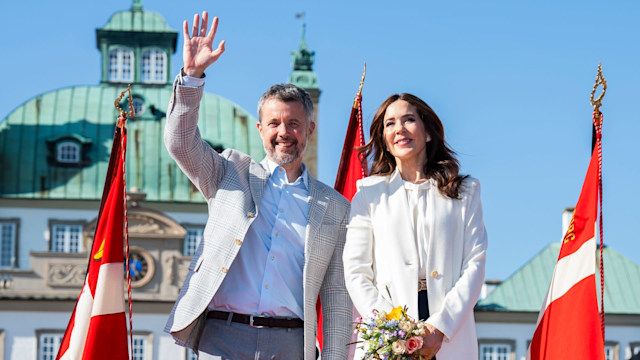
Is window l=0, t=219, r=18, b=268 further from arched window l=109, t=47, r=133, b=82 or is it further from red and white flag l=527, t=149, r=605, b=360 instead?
red and white flag l=527, t=149, r=605, b=360

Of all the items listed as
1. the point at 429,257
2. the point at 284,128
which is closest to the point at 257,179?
the point at 284,128

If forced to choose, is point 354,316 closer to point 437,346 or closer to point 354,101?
point 437,346

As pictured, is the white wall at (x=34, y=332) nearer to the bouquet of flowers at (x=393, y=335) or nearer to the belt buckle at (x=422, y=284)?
the belt buckle at (x=422, y=284)

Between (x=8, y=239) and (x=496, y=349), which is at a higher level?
(x=8, y=239)

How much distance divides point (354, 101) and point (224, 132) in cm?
4113

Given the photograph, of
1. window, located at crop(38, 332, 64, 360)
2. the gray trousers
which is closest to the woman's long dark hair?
the gray trousers

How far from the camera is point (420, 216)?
8.42 m

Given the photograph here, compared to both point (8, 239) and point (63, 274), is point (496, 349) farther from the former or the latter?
point (8, 239)

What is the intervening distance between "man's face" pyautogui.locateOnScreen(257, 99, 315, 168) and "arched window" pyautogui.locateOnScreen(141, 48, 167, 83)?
47683 mm

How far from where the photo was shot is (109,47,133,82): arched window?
56.6 m

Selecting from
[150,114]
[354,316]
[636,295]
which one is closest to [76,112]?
[150,114]

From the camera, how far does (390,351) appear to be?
305 inches

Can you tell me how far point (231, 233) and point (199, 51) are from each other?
1.09 meters

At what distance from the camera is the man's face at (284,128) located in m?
8.61
